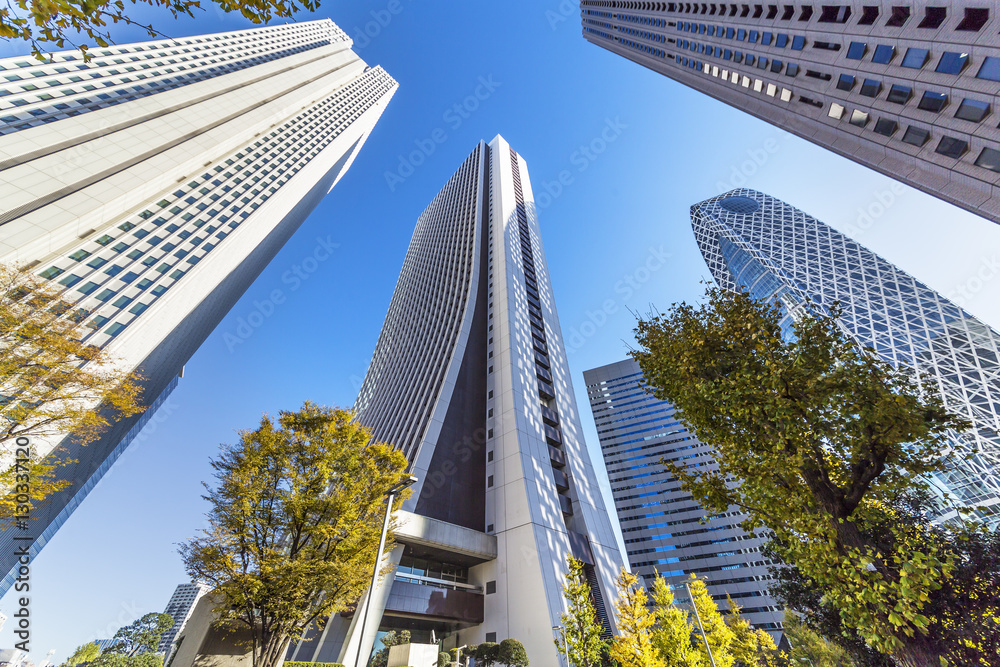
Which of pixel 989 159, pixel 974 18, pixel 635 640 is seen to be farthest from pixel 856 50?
pixel 635 640

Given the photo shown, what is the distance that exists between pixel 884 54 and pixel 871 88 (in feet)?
6.53

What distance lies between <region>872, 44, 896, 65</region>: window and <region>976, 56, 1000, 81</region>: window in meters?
4.74

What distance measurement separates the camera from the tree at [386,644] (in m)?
17.2

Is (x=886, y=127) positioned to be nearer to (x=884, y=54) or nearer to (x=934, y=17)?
(x=884, y=54)

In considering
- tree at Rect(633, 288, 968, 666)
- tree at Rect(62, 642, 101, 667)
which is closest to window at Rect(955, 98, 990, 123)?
tree at Rect(633, 288, 968, 666)

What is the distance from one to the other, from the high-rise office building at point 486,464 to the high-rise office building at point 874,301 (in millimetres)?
18625

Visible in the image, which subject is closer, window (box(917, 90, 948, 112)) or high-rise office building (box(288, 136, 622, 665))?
window (box(917, 90, 948, 112))

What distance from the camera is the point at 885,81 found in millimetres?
21469

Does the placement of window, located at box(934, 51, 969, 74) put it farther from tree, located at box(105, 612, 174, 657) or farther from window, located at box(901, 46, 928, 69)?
tree, located at box(105, 612, 174, 657)

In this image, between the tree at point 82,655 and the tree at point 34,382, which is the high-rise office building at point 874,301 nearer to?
the tree at point 34,382

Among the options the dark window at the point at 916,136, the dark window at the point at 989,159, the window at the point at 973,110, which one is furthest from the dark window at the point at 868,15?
the dark window at the point at 989,159

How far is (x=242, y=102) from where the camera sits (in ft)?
155

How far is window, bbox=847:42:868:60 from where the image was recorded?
72.0ft

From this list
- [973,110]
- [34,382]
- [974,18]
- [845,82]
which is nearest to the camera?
[34,382]
